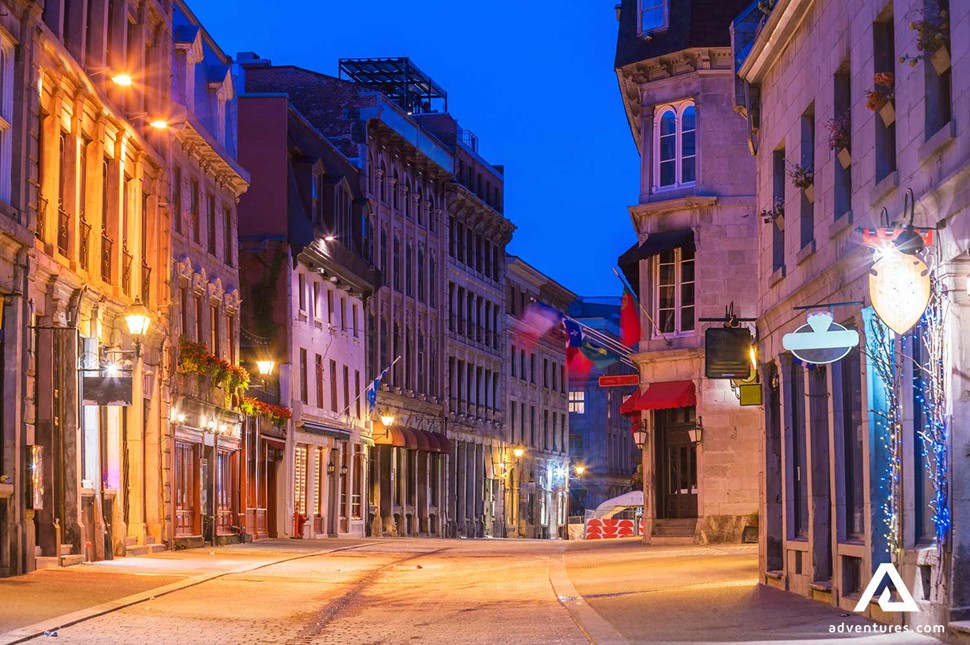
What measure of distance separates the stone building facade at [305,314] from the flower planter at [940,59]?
103 feet

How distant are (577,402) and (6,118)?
87.2m

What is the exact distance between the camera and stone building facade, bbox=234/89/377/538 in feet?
154

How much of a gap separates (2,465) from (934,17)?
1396cm

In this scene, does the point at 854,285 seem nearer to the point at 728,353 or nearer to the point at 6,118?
the point at 728,353

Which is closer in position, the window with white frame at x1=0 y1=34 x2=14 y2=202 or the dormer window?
the window with white frame at x1=0 y1=34 x2=14 y2=202

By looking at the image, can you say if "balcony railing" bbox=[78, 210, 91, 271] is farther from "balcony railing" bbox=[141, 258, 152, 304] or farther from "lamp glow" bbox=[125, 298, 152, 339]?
"balcony railing" bbox=[141, 258, 152, 304]

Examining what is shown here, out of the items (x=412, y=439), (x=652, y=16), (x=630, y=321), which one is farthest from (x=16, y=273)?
(x=412, y=439)

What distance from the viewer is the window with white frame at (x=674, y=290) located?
3825 cm

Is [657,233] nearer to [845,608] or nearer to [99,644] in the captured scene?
[845,608]

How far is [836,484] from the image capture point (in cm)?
1742

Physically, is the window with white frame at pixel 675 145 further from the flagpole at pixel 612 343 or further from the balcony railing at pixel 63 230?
the balcony railing at pixel 63 230

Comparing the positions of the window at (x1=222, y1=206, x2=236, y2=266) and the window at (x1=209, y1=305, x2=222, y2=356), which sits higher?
the window at (x1=222, y1=206, x2=236, y2=266)

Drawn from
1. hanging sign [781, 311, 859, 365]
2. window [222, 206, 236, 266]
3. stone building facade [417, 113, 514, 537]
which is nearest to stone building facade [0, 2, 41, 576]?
hanging sign [781, 311, 859, 365]

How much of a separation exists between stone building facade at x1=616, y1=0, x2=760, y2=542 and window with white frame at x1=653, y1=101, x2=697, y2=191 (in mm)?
23
